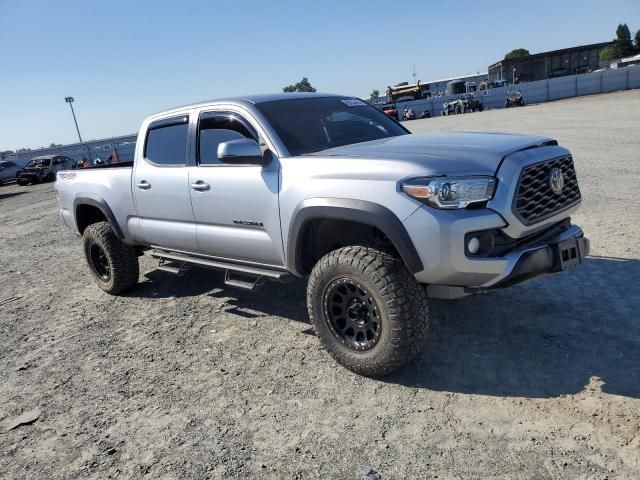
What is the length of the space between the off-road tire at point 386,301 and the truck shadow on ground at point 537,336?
22 cm

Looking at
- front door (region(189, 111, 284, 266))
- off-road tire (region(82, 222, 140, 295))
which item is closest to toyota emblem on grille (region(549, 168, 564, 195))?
front door (region(189, 111, 284, 266))

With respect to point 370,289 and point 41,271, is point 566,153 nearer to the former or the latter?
point 370,289

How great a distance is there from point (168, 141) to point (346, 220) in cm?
234

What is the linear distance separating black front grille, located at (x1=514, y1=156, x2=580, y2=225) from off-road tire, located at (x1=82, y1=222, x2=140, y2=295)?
4.24 meters

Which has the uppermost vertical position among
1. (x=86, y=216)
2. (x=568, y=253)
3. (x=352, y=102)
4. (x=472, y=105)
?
(x=352, y=102)

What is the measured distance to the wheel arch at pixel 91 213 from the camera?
549 centimetres

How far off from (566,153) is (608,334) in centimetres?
Result: 131

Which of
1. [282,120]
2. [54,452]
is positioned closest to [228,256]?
[282,120]

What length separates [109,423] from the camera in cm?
333

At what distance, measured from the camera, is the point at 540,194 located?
3.24m

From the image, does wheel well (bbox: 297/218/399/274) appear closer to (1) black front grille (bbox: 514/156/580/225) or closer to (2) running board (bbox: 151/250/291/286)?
(2) running board (bbox: 151/250/291/286)

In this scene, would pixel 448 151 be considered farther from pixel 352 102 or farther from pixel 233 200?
pixel 352 102

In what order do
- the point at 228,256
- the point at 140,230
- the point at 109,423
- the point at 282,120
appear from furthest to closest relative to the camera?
the point at 140,230 → the point at 228,256 → the point at 282,120 → the point at 109,423

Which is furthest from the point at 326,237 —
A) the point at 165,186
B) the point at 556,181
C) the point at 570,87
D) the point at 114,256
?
the point at 570,87
